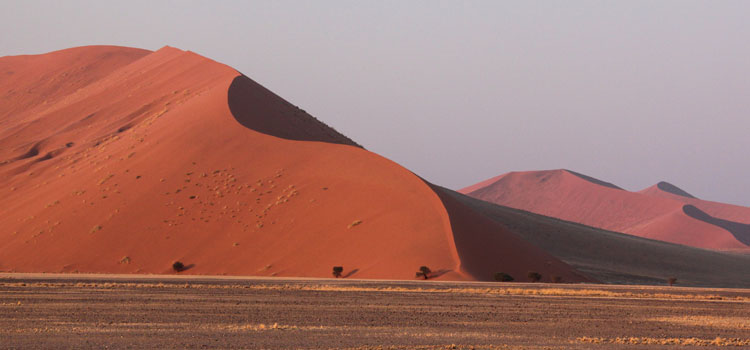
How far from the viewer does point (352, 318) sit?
21188mm

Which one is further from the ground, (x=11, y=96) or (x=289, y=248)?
(x=11, y=96)

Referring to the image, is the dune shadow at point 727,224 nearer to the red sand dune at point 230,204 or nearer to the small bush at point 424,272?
the red sand dune at point 230,204

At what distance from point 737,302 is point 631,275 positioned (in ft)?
118

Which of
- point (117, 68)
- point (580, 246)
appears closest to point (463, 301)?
point (580, 246)

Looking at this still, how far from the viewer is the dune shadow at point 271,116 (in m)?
59.8

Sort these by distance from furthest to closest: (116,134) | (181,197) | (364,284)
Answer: (116,134), (181,197), (364,284)

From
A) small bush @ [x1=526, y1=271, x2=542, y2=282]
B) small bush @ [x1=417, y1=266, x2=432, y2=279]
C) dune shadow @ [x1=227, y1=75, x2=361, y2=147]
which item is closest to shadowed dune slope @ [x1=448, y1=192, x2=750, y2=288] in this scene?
dune shadow @ [x1=227, y1=75, x2=361, y2=147]

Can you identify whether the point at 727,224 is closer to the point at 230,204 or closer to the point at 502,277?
the point at 502,277

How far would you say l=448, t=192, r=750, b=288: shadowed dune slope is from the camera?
68938mm

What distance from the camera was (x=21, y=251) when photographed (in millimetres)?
49000

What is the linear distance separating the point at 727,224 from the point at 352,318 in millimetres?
160029


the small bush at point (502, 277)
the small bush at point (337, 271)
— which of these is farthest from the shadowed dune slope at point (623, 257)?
the small bush at point (337, 271)

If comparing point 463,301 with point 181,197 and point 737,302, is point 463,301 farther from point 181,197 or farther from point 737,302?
point 181,197

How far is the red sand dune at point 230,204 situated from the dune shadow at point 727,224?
111991 mm
